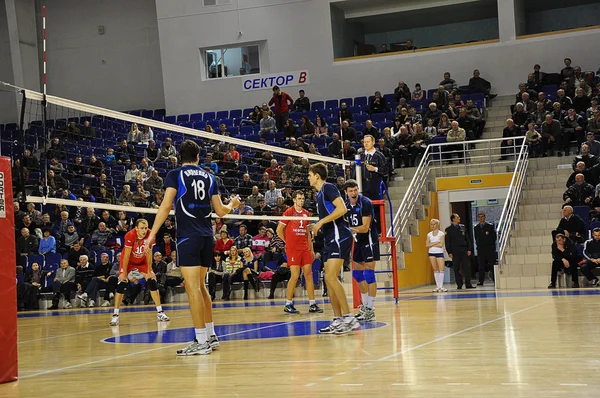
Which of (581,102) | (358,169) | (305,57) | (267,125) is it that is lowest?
(358,169)

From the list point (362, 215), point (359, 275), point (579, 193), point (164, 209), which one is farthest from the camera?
point (579, 193)

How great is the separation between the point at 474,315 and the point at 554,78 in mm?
17582

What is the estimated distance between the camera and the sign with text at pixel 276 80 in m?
32.7

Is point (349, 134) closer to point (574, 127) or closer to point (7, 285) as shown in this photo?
point (574, 127)

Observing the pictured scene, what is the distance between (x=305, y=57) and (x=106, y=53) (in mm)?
9153

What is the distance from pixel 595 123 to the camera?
23859 millimetres

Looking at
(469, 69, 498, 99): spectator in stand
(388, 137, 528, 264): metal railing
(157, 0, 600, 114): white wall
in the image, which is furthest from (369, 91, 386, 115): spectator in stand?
(388, 137, 528, 264): metal railing

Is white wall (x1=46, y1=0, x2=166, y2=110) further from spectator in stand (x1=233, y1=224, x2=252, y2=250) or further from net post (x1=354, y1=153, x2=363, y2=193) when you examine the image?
net post (x1=354, y1=153, x2=363, y2=193)

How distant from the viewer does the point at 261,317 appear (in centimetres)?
1439

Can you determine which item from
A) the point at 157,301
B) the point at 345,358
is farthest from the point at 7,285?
the point at 157,301

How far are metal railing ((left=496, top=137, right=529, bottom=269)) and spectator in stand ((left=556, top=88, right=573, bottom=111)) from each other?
181 cm

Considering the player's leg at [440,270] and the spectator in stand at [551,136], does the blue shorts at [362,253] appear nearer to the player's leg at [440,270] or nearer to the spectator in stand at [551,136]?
the player's leg at [440,270]

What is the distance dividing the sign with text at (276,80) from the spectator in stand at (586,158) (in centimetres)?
1260

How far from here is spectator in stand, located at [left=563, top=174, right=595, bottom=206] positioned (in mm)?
21359
